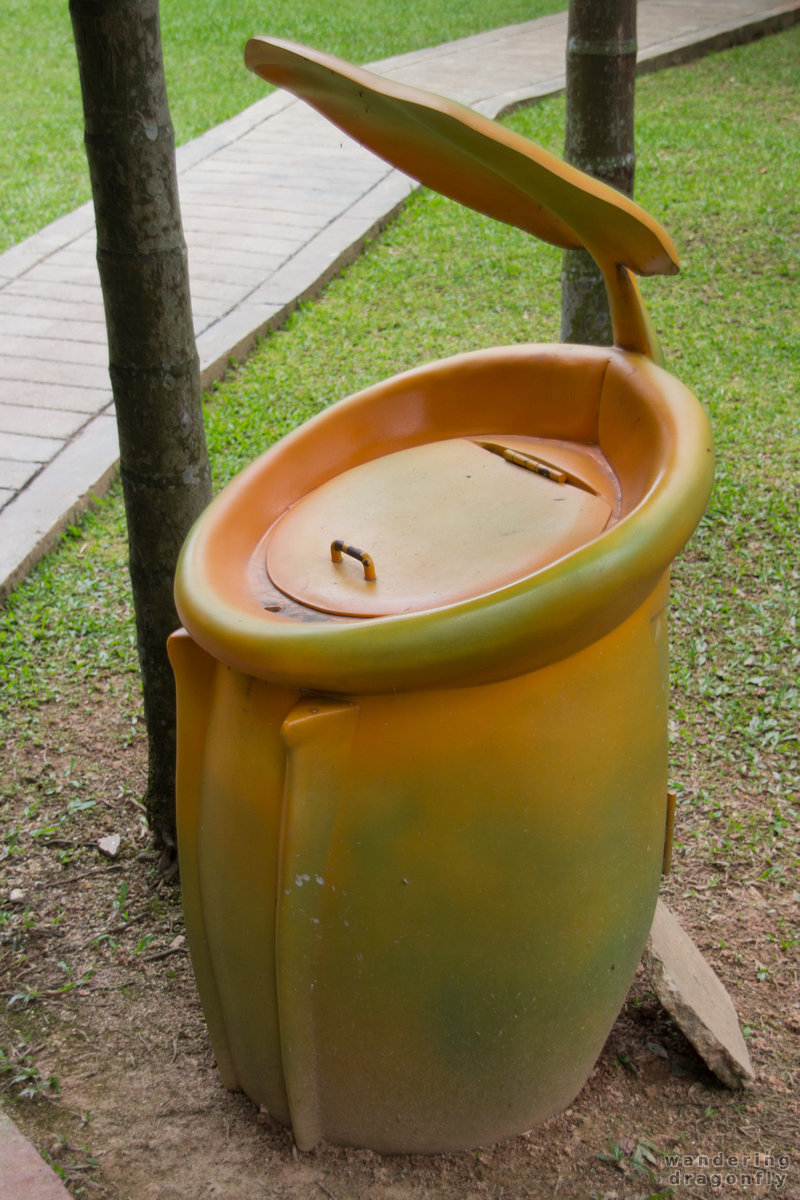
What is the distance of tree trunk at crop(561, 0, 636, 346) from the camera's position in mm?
3225

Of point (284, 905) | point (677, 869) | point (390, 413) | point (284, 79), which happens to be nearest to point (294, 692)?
point (284, 905)

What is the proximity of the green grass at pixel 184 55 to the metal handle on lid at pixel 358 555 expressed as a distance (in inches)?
209

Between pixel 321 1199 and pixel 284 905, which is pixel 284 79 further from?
pixel 321 1199

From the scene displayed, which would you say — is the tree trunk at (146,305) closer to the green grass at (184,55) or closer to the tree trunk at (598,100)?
the tree trunk at (598,100)

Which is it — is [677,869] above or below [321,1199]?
below

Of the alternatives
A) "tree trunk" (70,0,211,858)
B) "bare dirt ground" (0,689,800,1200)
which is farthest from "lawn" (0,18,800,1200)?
"tree trunk" (70,0,211,858)

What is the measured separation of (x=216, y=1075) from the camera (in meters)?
2.16

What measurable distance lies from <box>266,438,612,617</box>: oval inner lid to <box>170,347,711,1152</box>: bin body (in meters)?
0.05

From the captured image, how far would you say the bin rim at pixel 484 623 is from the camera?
1532 mm

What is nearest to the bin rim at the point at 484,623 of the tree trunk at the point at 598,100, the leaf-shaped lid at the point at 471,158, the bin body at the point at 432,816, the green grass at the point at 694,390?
the bin body at the point at 432,816

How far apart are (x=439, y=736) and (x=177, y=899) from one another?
1.20 metres

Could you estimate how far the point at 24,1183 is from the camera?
173cm

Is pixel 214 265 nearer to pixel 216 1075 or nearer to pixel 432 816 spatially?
pixel 216 1075

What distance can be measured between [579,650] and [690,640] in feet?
6.16
